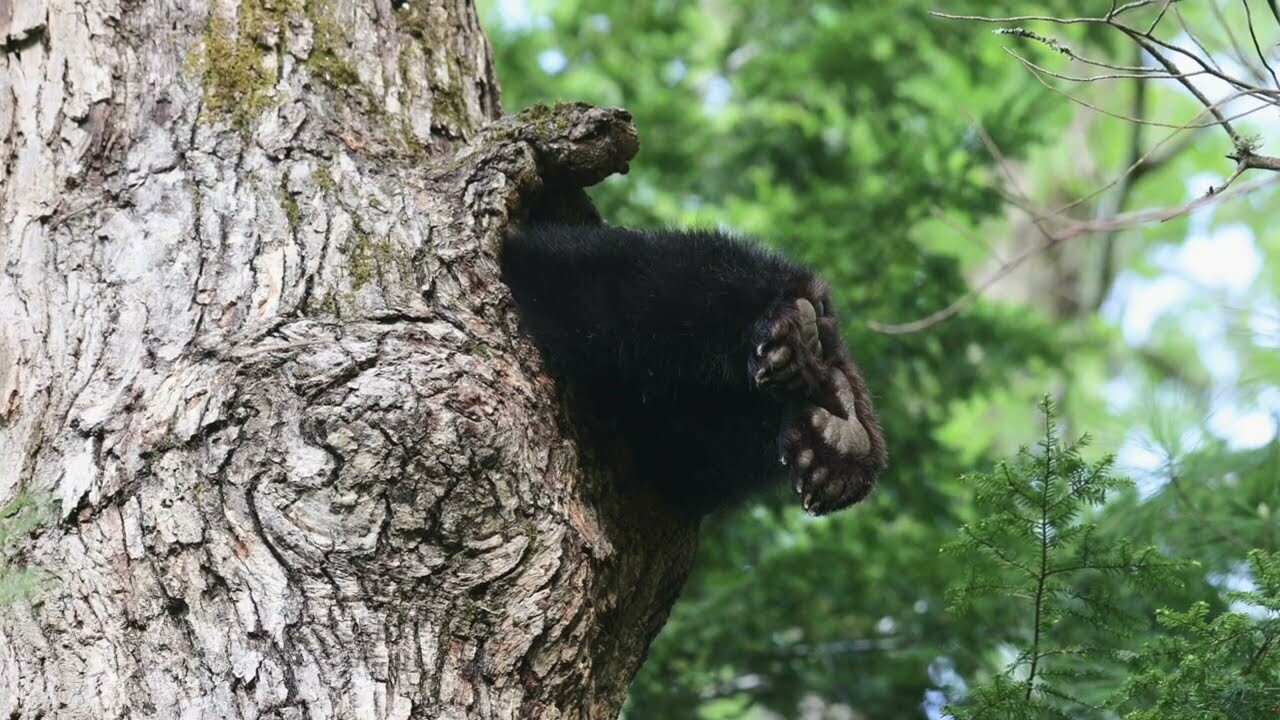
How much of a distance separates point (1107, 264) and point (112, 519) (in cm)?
966

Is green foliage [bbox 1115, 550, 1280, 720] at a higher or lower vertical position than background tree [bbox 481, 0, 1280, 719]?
lower

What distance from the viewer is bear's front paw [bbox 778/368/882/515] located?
8.16 feet

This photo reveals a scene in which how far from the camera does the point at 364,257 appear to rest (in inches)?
101

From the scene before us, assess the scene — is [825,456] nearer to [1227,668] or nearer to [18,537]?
[1227,668]

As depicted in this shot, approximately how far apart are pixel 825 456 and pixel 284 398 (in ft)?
3.57

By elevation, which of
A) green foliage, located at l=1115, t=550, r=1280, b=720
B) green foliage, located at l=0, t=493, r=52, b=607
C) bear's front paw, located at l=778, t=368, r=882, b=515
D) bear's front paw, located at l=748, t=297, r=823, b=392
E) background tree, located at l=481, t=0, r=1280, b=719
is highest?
background tree, located at l=481, t=0, r=1280, b=719

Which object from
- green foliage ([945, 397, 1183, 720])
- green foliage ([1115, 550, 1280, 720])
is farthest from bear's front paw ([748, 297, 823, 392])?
green foliage ([1115, 550, 1280, 720])

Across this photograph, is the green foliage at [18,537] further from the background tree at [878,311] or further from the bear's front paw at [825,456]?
the background tree at [878,311]

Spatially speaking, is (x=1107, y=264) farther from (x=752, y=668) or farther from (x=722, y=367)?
(x=722, y=367)

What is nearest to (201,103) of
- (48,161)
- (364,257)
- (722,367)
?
(48,161)

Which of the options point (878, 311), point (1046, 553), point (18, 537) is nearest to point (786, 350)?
point (1046, 553)

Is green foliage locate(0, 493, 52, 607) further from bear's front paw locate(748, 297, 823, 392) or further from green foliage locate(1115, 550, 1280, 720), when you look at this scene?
green foliage locate(1115, 550, 1280, 720)

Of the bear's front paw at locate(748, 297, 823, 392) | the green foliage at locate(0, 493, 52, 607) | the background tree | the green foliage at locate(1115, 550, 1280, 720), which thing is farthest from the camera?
the background tree

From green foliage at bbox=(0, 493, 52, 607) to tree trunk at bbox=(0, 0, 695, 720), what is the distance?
0.07 ft
